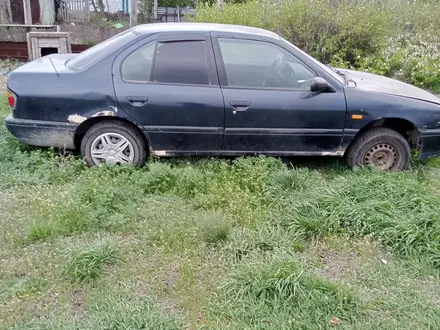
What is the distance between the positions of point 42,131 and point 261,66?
2420 millimetres

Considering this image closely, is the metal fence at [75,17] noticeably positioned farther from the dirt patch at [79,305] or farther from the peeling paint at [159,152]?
the dirt patch at [79,305]

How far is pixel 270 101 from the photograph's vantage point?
14.3 feet

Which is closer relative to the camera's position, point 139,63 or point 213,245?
point 213,245

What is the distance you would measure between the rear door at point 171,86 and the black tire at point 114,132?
0.46ft

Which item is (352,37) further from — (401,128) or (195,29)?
(195,29)

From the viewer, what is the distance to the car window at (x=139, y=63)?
169 inches

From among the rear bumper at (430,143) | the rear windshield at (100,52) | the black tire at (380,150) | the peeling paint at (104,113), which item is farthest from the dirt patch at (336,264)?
the rear windshield at (100,52)

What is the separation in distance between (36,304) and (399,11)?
8.95 m

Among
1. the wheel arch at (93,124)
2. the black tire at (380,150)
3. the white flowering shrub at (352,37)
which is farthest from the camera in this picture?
the white flowering shrub at (352,37)

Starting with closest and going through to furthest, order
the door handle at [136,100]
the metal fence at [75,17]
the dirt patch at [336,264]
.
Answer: the dirt patch at [336,264] < the door handle at [136,100] < the metal fence at [75,17]

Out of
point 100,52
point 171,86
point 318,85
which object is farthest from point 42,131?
point 318,85

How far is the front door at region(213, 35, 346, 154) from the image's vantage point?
4.36 meters

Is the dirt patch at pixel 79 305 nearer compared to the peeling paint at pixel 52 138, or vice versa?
the dirt patch at pixel 79 305

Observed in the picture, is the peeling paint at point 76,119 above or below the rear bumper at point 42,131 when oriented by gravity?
above
